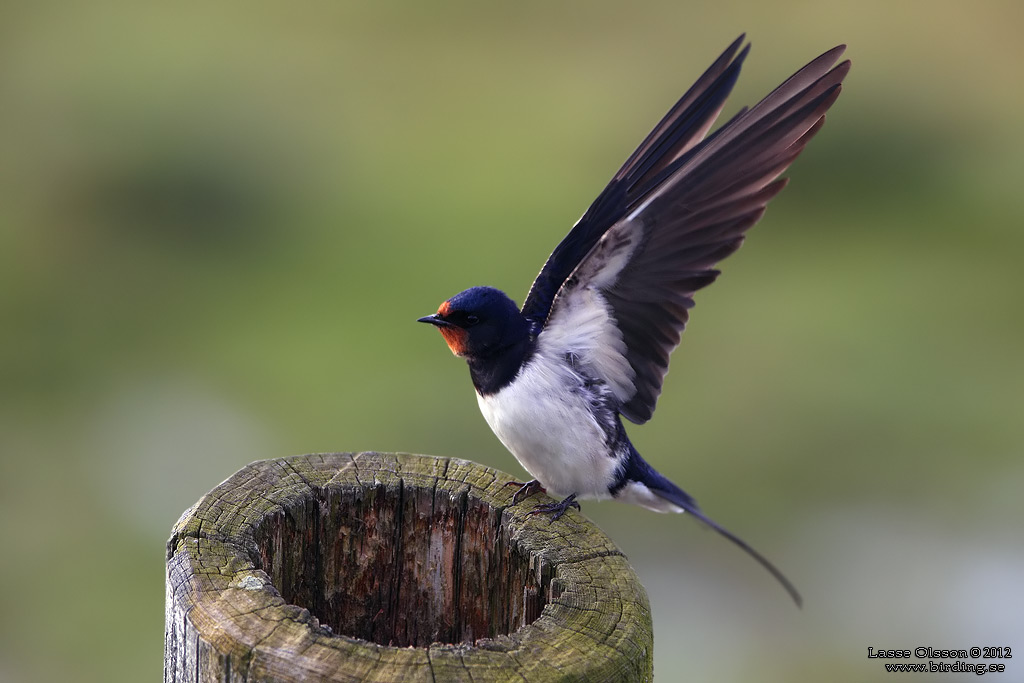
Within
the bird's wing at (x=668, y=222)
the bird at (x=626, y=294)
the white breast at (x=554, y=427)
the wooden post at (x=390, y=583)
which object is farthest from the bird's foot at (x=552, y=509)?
the bird's wing at (x=668, y=222)

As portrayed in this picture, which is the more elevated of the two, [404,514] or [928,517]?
[404,514]

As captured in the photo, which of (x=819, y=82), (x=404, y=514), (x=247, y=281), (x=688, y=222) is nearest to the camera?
(x=404, y=514)

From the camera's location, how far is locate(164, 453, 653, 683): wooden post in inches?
79.8

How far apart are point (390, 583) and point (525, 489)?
390mm

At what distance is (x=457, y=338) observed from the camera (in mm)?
3434

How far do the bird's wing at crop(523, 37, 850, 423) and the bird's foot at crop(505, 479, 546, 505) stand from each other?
51 cm

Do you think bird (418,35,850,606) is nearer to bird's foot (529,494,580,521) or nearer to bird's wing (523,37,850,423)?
bird's wing (523,37,850,423)

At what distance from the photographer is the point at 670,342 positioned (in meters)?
3.30

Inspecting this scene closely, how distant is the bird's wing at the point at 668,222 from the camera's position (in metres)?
3.10

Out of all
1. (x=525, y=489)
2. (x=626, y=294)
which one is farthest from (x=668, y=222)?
(x=525, y=489)

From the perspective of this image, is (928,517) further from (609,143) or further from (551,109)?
(551,109)

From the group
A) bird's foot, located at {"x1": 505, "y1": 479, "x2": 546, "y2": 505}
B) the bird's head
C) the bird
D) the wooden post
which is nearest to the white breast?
the bird

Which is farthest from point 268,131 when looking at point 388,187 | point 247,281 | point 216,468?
point 216,468

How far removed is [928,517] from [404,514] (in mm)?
4452
